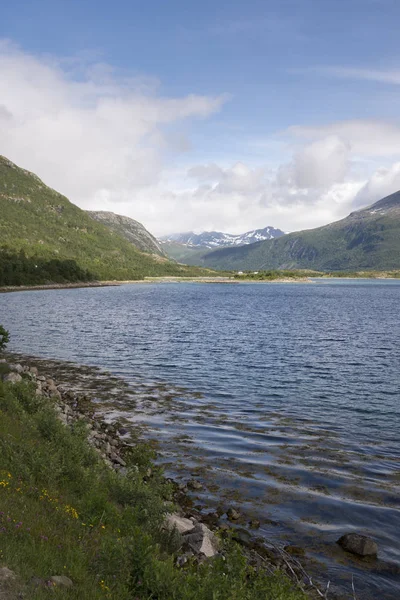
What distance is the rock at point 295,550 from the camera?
46.4 ft

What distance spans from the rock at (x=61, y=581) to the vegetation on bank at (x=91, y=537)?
0.13m

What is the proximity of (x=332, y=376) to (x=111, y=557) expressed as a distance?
33415 mm

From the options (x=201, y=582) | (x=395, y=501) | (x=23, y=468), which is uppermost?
(x=23, y=468)

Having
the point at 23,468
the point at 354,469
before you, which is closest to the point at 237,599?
the point at 23,468

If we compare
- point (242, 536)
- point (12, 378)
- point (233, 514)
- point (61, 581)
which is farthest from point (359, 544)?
point (12, 378)

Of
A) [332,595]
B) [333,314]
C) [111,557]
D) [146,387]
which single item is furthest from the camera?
[333,314]

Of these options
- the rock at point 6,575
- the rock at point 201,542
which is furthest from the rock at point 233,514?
the rock at point 6,575

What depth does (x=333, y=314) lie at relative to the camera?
10231 cm

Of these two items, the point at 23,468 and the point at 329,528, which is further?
the point at 329,528

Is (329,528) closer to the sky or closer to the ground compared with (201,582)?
closer to the ground

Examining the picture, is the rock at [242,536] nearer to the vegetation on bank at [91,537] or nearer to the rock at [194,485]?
the vegetation on bank at [91,537]

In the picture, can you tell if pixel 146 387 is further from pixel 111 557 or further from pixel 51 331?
pixel 51 331

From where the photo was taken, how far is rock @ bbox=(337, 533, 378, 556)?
14133 millimetres

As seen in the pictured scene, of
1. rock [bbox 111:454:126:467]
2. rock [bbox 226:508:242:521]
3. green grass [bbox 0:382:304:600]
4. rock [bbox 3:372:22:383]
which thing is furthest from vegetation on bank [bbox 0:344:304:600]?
rock [bbox 3:372:22:383]
